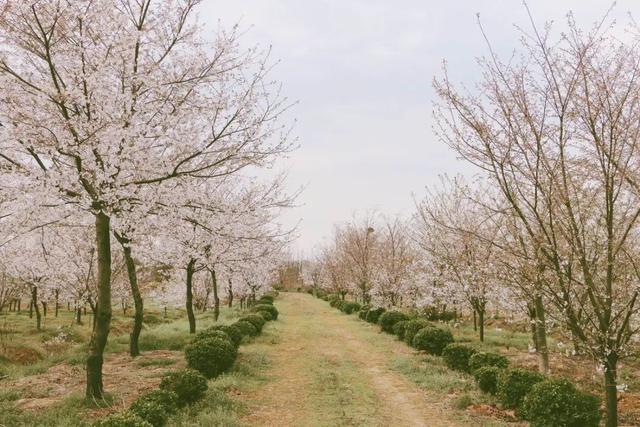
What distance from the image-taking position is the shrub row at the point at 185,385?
7.31 m

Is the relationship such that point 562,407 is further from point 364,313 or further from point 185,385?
point 364,313

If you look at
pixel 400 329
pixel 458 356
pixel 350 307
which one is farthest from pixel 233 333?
pixel 350 307

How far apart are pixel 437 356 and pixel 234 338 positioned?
698 centimetres

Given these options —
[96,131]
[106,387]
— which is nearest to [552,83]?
[96,131]

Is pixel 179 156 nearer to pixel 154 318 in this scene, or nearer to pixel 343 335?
pixel 343 335

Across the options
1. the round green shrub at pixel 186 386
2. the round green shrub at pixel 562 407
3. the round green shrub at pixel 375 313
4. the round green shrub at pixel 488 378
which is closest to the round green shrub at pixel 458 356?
the round green shrub at pixel 488 378

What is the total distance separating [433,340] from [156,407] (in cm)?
1088

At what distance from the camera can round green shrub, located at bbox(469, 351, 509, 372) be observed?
12.2 metres

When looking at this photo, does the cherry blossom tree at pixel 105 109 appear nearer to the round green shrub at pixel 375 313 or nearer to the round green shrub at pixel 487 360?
the round green shrub at pixel 487 360

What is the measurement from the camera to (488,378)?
11.5 metres

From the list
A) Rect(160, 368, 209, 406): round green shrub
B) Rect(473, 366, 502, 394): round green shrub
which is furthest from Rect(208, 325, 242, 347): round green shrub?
Rect(473, 366, 502, 394): round green shrub

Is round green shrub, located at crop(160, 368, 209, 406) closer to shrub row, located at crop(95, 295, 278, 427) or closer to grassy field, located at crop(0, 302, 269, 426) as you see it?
shrub row, located at crop(95, 295, 278, 427)

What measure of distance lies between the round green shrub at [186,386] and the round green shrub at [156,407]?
18.8 inches

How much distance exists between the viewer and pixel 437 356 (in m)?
16.4
